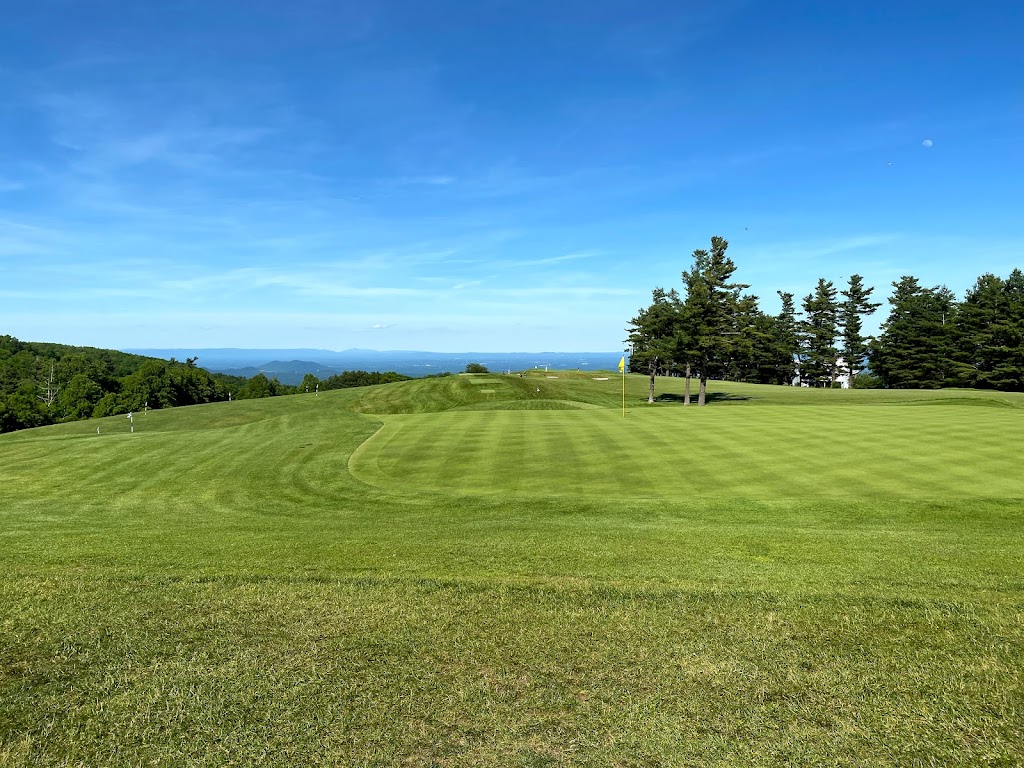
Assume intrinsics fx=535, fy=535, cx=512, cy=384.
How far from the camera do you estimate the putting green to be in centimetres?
1822

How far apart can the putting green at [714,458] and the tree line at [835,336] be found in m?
26.1

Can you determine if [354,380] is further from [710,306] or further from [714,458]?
[714,458]

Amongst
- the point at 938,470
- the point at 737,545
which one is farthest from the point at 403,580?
the point at 938,470

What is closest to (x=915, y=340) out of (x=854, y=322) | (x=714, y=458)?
(x=854, y=322)

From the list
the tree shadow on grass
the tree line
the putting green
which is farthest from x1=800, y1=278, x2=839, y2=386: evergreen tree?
the putting green

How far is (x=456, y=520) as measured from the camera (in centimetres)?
1548

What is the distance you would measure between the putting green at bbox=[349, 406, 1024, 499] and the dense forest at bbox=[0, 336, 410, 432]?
2804 inches

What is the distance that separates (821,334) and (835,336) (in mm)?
2199

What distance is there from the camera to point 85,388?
330ft

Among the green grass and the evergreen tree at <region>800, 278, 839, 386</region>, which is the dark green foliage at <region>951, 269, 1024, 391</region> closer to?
the evergreen tree at <region>800, 278, 839, 386</region>

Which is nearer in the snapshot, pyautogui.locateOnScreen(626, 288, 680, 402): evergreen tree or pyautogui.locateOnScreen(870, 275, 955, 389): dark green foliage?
pyautogui.locateOnScreen(626, 288, 680, 402): evergreen tree

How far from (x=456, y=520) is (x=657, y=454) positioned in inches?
459

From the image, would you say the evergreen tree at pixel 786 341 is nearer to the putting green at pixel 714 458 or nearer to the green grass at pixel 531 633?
the putting green at pixel 714 458

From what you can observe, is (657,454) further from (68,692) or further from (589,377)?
(589,377)
